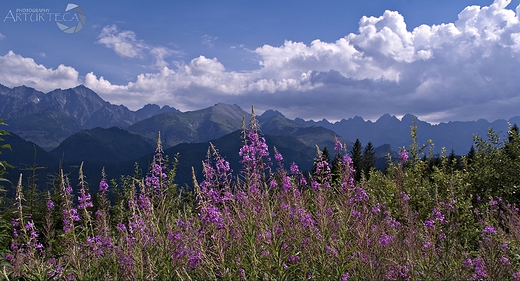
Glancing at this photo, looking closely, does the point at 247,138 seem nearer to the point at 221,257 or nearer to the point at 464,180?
the point at 221,257

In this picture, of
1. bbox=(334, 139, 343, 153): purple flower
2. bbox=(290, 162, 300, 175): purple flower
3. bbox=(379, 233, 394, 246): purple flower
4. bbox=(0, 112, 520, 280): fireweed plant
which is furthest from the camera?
bbox=(290, 162, 300, 175): purple flower

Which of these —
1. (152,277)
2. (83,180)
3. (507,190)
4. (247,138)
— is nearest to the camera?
(152,277)

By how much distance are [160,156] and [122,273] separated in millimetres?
1894

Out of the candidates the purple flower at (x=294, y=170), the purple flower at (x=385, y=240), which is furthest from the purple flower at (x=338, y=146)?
the purple flower at (x=385, y=240)

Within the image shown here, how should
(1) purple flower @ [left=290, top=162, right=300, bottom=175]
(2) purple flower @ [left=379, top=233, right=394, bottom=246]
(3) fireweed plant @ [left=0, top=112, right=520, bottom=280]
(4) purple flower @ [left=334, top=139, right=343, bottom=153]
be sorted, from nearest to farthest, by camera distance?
1. (3) fireweed plant @ [left=0, top=112, right=520, bottom=280]
2. (2) purple flower @ [left=379, top=233, right=394, bottom=246]
3. (4) purple flower @ [left=334, top=139, right=343, bottom=153]
4. (1) purple flower @ [left=290, top=162, right=300, bottom=175]

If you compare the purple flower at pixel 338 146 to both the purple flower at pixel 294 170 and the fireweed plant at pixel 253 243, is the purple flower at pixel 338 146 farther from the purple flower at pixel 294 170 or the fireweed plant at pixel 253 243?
the purple flower at pixel 294 170

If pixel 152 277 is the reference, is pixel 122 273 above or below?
below

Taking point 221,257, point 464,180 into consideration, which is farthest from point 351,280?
point 464,180

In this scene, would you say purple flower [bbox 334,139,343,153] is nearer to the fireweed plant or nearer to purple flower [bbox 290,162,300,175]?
the fireweed plant

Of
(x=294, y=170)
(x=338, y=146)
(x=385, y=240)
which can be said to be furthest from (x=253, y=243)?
(x=294, y=170)

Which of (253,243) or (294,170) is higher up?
(294,170)

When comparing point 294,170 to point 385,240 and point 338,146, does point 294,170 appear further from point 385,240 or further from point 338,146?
point 385,240

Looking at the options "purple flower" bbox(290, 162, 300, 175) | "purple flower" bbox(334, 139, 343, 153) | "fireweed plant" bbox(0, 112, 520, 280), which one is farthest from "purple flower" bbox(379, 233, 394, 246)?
"purple flower" bbox(290, 162, 300, 175)

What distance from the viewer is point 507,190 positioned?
36.7ft
